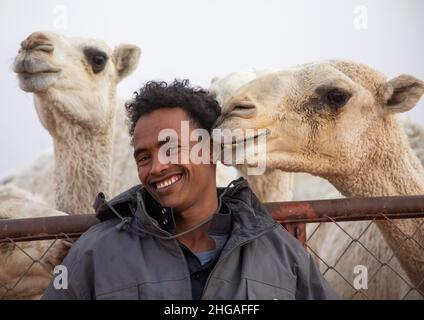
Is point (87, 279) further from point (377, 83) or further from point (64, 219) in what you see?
point (377, 83)

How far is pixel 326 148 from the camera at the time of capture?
3916 millimetres

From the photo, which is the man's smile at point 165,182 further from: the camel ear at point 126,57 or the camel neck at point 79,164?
the camel ear at point 126,57

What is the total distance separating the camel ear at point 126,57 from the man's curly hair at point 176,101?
317 cm

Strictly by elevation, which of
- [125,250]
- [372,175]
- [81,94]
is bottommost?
[125,250]

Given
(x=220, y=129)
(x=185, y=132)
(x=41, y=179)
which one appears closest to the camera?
(x=185, y=132)

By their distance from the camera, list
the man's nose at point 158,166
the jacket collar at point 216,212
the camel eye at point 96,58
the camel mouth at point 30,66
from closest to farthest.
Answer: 1. the jacket collar at point 216,212
2. the man's nose at point 158,166
3. the camel mouth at point 30,66
4. the camel eye at point 96,58

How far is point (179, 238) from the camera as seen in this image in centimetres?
275

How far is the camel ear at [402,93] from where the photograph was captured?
392cm

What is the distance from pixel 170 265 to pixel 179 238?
0.79 ft

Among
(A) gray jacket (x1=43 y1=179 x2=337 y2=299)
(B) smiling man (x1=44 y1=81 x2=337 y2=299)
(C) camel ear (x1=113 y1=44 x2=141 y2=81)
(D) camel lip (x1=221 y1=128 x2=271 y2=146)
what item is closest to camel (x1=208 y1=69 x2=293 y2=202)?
(C) camel ear (x1=113 y1=44 x2=141 y2=81)

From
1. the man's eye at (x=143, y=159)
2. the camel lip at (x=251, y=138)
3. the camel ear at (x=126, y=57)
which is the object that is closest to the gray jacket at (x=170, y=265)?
the man's eye at (x=143, y=159)

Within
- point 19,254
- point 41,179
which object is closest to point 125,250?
point 19,254

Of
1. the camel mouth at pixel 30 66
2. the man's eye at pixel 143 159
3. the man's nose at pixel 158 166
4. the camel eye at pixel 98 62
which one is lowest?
the man's nose at pixel 158 166
